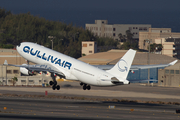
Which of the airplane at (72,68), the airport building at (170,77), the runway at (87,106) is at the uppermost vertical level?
the airplane at (72,68)

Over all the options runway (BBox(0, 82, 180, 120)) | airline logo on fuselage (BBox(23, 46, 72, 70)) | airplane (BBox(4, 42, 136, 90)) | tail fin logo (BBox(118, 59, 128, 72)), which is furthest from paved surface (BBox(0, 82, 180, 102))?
tail fin logo (BBox(118, 59, 128, 72))

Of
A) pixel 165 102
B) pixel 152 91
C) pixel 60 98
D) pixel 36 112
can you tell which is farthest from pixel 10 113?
pixel 152 91

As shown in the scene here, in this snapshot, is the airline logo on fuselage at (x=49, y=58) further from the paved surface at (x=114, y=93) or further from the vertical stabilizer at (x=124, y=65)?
the paved surface at (x=114, y=93)

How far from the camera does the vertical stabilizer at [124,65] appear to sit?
70.8 metres

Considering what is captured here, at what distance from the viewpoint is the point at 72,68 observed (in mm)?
78938

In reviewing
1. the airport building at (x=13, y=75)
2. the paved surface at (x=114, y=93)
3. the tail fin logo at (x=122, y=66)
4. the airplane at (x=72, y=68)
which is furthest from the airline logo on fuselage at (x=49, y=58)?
the airport building at (x=13, y=75)

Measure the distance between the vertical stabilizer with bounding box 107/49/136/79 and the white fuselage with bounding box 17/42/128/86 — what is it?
4.27 feet

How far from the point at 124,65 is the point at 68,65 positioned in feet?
41.7

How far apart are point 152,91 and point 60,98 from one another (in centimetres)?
3373

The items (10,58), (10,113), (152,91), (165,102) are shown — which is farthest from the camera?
(10,58)

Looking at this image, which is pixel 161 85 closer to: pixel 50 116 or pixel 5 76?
pixel 5 76

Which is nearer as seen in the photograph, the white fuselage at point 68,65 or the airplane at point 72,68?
the airplane at point 72,68

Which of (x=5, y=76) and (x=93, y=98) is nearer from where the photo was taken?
(x=93, y=98)

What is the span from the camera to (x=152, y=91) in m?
124
